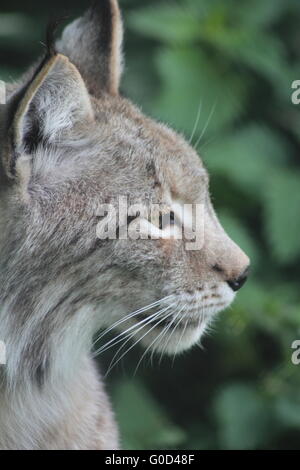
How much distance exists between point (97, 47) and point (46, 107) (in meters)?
0.76

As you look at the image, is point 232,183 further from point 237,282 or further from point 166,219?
point 166,219

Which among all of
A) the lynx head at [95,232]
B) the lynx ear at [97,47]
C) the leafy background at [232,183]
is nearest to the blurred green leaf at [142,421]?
the leafy background at [232,183]

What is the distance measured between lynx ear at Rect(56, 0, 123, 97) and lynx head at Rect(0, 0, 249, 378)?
160mm

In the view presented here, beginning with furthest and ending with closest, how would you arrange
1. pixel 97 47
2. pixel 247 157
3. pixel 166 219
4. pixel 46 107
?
pixel 247 157
pixel 97 47
pixel 166 219
pixel 46 107

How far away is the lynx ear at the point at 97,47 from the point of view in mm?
3838

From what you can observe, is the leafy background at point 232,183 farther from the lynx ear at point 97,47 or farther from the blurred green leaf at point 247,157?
the lynx ear at point 97,47

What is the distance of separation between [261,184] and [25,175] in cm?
259

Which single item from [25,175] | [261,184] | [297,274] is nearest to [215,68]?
[261,184]

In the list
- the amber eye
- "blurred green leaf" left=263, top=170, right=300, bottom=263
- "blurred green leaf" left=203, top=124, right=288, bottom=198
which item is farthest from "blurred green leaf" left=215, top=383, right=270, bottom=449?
the amber eye

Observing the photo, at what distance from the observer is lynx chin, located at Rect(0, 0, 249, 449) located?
3.26 meters

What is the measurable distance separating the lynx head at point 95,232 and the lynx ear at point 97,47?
16cm

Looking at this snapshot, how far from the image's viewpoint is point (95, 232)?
3.39m

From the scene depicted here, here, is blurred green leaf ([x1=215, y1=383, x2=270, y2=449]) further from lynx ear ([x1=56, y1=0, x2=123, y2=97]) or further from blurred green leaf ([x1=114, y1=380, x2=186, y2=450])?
lynx ear ([x1=56, y1=0, x2=123, y2=97])

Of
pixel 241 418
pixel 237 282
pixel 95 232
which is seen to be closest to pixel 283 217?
pixel 241 418
